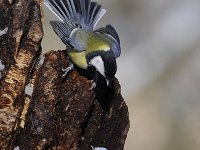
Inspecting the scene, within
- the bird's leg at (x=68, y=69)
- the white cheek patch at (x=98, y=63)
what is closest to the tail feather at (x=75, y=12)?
the white cheek patch at (x=98, y=63)

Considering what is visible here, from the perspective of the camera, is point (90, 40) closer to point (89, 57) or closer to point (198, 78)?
point (89, 57)

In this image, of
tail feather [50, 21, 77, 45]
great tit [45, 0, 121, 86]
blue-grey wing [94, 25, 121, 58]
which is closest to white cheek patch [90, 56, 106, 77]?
great tit [45, 0, 121, 86]

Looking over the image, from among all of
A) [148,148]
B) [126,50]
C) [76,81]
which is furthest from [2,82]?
[126,50]

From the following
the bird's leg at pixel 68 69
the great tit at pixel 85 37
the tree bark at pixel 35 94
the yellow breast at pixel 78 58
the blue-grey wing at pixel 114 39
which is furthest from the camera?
the blue-grey wing at pixel 114 39

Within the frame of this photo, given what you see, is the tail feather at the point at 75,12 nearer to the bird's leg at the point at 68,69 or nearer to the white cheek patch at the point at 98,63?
the white cheek patch at the point at 98,63

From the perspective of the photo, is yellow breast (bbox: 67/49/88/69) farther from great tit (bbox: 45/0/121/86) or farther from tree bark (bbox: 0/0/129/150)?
tree bark (bbox: 0/0/129/150)

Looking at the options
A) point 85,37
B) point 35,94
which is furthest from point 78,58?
point 35,94
